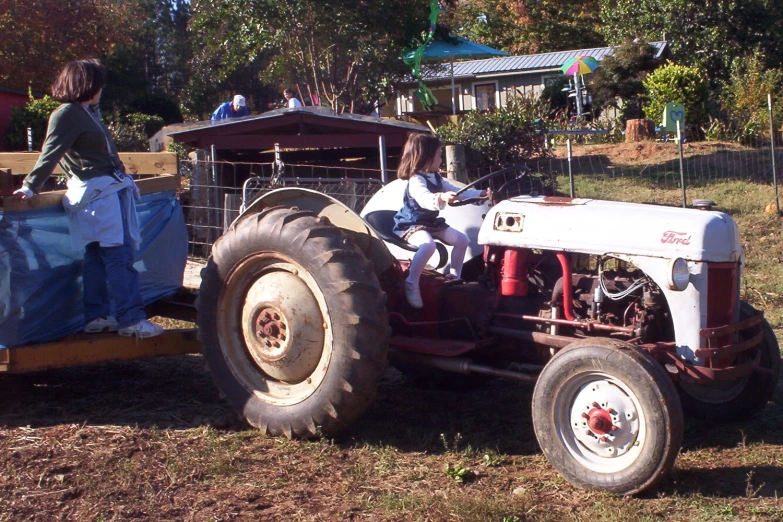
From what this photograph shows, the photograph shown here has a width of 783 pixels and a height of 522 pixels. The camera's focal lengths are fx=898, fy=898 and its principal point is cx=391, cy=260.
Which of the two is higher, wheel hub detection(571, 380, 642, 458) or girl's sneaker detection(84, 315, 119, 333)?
girl's sneaker detection(84, 315, 119, 333)

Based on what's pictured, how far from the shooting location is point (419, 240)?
5.02 m

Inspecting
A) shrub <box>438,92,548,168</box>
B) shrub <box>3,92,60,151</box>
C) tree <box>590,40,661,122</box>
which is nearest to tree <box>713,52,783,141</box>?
tree <box>590,40,661,122</box>

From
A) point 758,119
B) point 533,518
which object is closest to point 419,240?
point 533,518

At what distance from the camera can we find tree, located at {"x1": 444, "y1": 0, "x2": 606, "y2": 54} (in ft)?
116

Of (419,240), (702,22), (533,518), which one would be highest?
(702,22)

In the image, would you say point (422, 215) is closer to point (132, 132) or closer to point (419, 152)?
point (419, 152)

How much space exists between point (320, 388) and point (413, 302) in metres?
0.76

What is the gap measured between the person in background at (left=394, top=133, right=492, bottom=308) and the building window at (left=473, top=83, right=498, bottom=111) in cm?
2844

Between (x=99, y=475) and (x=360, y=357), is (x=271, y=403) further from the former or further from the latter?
(x=99, y=475)

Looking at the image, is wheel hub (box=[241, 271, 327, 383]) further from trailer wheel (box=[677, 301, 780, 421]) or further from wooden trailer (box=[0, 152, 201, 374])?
trailer wheel (box=[677, 301, 780, 421])

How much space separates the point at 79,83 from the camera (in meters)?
4.96

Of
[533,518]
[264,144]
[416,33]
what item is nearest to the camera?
[533,518]

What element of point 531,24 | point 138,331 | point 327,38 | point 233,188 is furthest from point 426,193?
point 531,24

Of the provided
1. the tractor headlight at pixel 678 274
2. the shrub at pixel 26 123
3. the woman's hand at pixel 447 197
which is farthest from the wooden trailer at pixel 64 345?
the shrub at pixel 26 123
